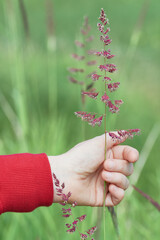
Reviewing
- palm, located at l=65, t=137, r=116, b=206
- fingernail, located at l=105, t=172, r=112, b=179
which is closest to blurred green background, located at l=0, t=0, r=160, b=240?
palm, located at l=65, t=137, r=116, b=206

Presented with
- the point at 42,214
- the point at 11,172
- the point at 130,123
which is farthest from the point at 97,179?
the point at 130,123

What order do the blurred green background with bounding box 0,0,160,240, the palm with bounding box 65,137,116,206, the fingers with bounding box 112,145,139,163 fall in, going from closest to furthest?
the fingers with bounding box 112,145,139,163 → the palm with bounding box 65,137,116,206 → the blurred green background with bounding box 0,0,160,240

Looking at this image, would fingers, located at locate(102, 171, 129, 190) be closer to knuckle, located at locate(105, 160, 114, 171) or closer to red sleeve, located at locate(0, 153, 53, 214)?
knuckle, located at locate(105, 160, 114, 171)

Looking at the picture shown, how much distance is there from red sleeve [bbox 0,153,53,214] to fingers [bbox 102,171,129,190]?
0.15 metres

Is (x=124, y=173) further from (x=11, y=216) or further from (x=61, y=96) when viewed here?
(x=61, y=96)

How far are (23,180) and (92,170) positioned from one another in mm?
141

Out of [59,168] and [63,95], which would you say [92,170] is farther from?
[63,95]

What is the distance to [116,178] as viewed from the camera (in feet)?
2.46

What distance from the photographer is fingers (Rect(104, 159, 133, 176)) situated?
73 centimetres

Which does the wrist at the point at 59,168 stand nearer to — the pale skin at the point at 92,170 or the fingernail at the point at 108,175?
the pale skin at the point at 92,170

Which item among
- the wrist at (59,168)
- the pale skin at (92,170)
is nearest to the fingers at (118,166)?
the pale skin at (92,170)

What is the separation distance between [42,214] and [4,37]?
165 centimetres

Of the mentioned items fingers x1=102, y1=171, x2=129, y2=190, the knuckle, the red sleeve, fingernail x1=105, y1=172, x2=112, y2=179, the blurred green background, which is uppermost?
the knuckle

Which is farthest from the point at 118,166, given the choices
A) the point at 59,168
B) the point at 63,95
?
the point at 63,95
